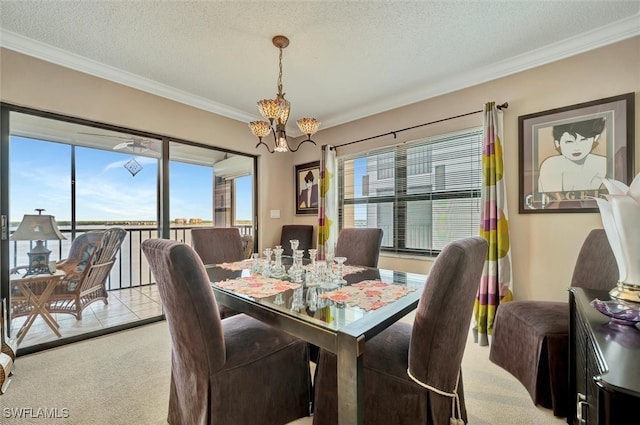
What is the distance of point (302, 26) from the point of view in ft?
6.38

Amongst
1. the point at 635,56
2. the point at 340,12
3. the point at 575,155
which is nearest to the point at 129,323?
the point at 340,12

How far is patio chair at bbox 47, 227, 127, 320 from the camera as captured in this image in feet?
8.85

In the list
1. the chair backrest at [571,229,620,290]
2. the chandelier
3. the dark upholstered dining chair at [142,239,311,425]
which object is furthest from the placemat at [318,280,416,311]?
the chair backrest at [571,229,620,290]

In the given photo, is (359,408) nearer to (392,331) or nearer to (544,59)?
(392,331)

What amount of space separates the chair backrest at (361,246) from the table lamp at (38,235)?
8.64ft

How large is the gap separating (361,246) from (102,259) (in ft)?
9.33

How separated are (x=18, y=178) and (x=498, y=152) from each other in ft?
13.8

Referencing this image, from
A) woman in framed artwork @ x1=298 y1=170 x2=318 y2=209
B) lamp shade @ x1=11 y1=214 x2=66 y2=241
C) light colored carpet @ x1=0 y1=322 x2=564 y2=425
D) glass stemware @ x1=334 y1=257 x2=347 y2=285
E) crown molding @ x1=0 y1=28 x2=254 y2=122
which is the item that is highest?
crown molding @ x1=0 y1=28 x2=254 y2=122

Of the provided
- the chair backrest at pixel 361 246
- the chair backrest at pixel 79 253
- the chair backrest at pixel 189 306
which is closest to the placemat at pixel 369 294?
the chair backrest at pixel 189 306

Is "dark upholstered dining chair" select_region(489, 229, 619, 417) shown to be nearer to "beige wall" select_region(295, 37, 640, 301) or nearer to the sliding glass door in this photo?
"beige wall" select_region(295, 37, 640, 301)

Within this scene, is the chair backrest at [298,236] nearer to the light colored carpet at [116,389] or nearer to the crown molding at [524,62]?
the crown molding at [524,62]

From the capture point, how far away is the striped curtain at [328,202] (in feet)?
12.2

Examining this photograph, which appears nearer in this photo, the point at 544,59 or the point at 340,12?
the point at 340,12

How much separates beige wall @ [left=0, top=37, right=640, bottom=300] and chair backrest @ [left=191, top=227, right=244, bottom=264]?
1289 millimetres
